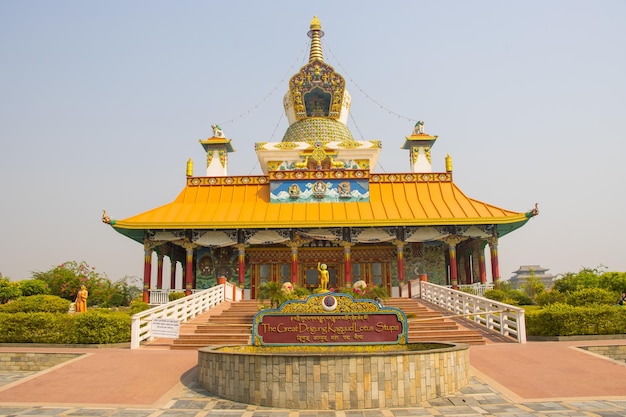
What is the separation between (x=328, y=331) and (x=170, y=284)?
2024cm

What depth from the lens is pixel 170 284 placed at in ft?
97.0

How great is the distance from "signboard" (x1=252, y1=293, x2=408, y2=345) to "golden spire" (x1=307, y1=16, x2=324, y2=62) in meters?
29.8

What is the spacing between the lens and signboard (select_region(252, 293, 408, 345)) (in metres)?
11.3

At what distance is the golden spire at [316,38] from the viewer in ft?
127

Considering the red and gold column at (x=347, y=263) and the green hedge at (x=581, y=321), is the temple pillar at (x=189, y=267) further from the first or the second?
the green hedge at (x=581, y=321)

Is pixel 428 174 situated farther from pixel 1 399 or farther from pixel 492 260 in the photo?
pixel 1 399

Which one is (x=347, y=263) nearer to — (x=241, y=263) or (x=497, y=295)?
(x=241, y=263)

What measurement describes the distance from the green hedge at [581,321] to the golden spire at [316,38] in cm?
2724

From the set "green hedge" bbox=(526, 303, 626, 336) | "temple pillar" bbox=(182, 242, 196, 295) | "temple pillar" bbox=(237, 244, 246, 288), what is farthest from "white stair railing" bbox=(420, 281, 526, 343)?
"temple pillar" bbox=(182, 242, 196, 295)

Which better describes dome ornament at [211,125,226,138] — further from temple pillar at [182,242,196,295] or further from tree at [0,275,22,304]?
tree at [0,275,22,304]

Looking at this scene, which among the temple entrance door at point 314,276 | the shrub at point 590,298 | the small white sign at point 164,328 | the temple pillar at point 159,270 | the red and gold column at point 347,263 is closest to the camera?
the small white sign at point 164,328

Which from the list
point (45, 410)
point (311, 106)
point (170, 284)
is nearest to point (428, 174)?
point (311, 106)

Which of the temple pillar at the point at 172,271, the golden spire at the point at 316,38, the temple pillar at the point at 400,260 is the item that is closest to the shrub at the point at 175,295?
the temple pillar at the point at 172,271

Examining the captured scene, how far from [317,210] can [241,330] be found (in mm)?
11137
